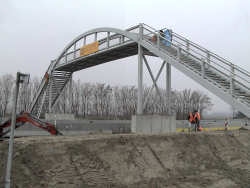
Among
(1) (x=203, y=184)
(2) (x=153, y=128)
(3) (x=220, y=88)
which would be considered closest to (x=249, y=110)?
(3) (x=220, y=88)

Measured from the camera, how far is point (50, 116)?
2920 centimetres

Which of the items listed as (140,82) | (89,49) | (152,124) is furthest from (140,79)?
(89,49)

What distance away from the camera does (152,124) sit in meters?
16.6

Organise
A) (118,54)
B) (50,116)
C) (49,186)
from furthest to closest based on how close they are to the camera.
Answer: (50,116), (118,54), (49,186)

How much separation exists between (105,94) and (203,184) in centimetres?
6400

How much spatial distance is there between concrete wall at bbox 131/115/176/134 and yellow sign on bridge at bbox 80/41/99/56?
915cm

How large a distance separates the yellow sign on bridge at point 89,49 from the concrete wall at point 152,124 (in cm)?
915

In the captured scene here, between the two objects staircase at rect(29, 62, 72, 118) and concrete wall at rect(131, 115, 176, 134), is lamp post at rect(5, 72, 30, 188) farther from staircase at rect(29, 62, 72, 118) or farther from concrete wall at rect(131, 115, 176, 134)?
staircase at rect(29, 62, 72, 118)

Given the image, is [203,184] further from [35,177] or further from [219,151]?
[35,177]

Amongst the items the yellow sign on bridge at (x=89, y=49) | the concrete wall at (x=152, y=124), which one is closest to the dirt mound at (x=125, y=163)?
the concrete wall at (x=152, y=124)

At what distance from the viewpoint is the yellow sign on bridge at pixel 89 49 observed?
73.9 feet

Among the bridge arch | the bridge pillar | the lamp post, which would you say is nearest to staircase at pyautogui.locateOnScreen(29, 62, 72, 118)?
the bridge arch

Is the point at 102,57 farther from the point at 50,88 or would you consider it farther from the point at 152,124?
the point at 50,88

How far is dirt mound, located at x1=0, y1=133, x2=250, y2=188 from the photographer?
7.27 m
